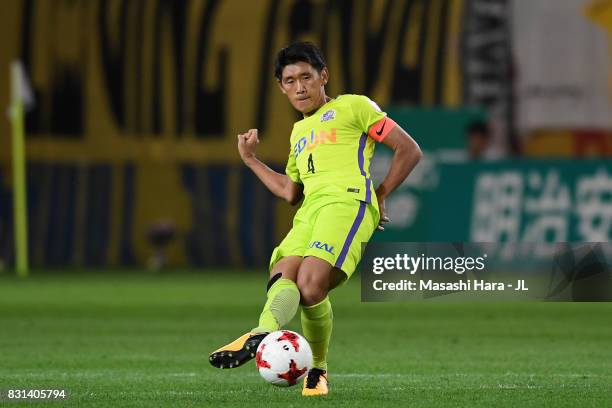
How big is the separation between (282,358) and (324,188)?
2.97 ft

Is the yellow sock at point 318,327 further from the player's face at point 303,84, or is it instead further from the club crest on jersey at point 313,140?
the player's face at point 303,84

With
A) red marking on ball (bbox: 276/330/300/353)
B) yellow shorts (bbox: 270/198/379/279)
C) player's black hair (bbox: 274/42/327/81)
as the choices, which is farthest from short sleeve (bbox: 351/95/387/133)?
red marking on ball (bbox: 276/330/300/353)

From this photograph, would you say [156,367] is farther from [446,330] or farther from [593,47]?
[593,47]

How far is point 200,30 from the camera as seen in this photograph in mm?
24094

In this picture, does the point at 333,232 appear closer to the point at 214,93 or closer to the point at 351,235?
the point at 351,235

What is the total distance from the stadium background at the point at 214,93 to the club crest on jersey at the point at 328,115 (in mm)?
15816

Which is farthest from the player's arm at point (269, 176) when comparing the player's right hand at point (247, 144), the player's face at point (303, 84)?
the player's face at point (303, 84)

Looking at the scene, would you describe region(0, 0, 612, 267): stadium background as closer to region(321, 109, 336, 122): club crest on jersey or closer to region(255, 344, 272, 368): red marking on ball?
region(321, 109, 336, 122): club crest on jersey

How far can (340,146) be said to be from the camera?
301 inches

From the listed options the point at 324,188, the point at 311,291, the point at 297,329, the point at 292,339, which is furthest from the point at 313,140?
the point at 297,329

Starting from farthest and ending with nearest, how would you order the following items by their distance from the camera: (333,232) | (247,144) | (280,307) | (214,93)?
(214,93) → (247,144) → (333,232) → (280,307)

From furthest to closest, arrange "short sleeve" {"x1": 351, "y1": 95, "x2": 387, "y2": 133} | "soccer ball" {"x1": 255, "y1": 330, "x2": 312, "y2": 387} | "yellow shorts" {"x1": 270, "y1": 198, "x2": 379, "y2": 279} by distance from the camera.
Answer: "short sleeve" {"x1": 351, "y1": 95, "x2": 387, "y2": 133} → "yellow shorts" {"x1": 270, "y1": 198, "x2": 379, "y2": 279} → "soccer ball" {"x1": 255, "y1": 330, "x2": 312, "y2": 387}

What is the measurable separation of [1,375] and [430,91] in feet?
50.8

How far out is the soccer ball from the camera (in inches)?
285
